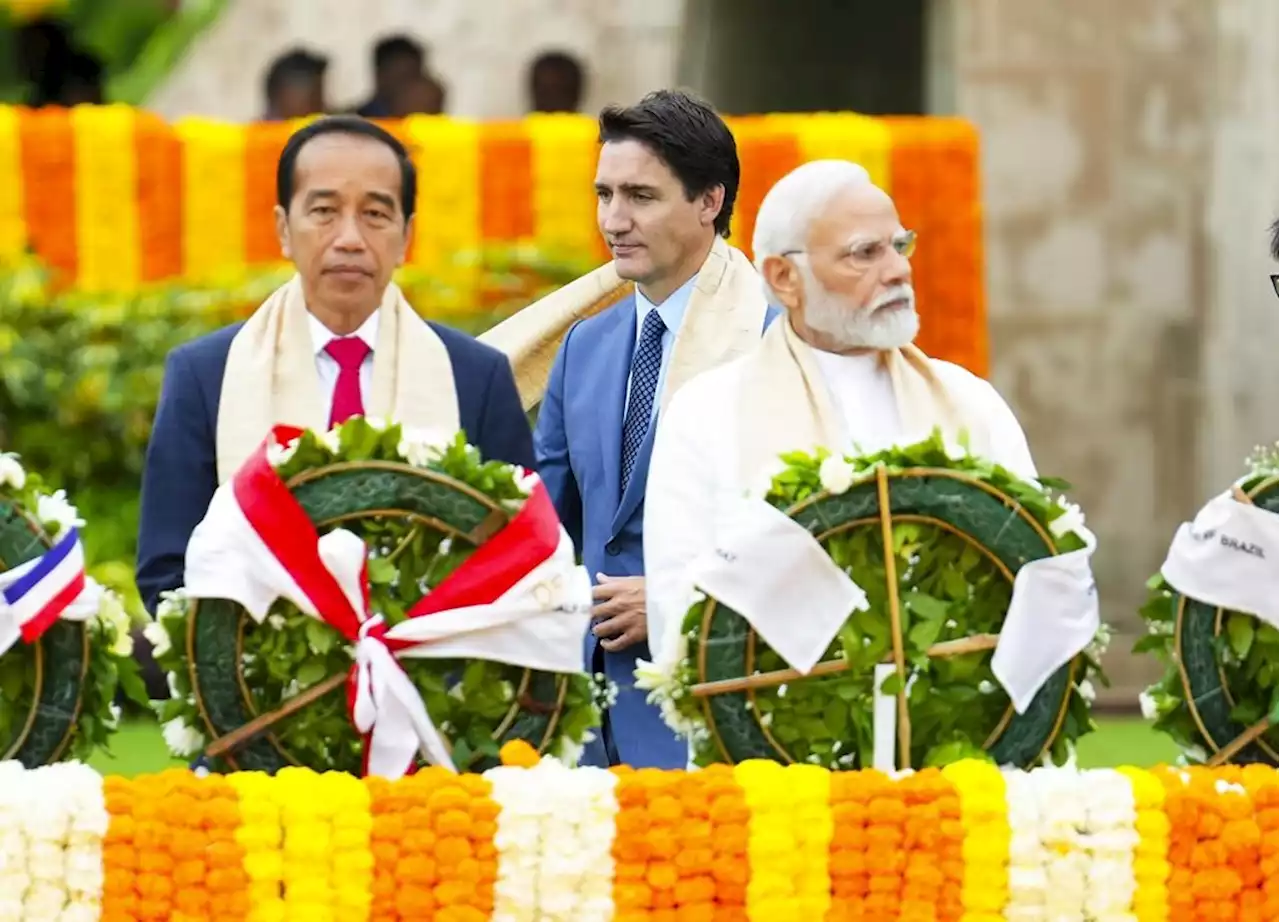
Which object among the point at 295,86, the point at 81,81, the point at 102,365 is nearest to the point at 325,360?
the point at 102,365

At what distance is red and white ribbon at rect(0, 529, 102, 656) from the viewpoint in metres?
3.85

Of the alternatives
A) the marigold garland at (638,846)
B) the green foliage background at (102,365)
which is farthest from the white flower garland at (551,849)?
the green foliage background at (102,365)

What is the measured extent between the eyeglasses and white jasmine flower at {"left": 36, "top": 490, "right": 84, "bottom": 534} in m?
1.20

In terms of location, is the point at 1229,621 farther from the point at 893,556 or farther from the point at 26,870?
the point at 26,870

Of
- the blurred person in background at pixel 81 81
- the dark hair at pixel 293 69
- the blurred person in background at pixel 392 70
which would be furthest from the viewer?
the blurred person in background at pixel 81 81

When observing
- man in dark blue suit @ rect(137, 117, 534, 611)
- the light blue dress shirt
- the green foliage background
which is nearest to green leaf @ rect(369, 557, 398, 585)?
man in dark blue suit @ rect(137, 117, 534, 611)

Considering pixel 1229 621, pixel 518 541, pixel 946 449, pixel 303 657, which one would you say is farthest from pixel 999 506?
pixel 303 657

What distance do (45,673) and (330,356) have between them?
0.95 metres

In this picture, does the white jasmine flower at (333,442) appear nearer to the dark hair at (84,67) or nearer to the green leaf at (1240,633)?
the green leaf at (1240,633)

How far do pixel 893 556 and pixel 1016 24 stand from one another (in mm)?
7096

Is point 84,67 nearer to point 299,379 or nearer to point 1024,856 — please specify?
point 299,379

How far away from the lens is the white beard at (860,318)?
4.36m

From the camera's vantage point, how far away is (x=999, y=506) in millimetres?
3936

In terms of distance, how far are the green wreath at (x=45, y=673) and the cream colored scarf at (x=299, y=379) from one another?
0.56 m
